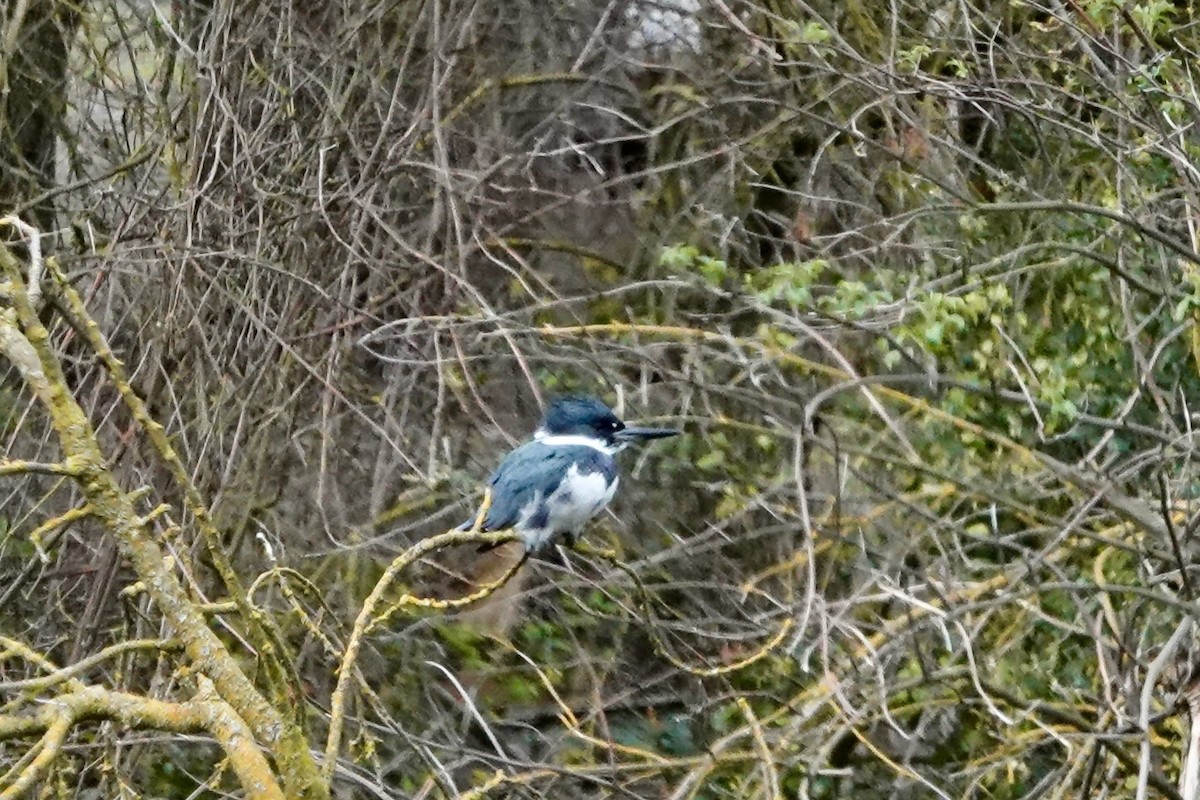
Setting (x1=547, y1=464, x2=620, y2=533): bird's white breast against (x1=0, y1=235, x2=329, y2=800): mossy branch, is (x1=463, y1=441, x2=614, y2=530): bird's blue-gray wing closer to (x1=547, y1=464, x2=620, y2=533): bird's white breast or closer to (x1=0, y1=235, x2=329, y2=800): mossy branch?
(x1=547, y1=464, x2=620, y2=533): bird's white breast

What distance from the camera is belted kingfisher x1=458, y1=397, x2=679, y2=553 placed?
13.1 ft

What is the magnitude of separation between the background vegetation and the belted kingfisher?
0.20 metres

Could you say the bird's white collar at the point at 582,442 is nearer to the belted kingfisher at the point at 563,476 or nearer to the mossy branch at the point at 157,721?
the belted kingfisher at the point at 563,476

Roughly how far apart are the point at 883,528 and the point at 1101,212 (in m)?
1.18

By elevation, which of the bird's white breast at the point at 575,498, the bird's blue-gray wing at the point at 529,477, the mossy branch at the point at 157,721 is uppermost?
the mossy branch at the point at 157,721

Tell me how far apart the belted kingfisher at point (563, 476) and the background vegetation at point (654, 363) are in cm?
20

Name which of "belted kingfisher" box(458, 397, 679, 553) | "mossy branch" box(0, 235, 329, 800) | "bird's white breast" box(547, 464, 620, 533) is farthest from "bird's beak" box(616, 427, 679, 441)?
"mossy branch" box(0, 235, 329, 800)

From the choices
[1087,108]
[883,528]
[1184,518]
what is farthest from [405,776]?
[1087,108]

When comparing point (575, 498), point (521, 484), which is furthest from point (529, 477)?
point (575, 498)

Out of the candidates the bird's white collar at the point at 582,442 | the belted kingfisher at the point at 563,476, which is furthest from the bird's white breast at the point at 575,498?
the bird's white collar at the point at 582,442

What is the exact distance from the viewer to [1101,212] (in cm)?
353

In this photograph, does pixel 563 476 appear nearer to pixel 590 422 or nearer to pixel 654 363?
pixel 590 422

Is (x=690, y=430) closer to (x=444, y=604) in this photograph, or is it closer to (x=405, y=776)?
(x=405, y=776)

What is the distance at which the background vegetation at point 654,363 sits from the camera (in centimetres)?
388
